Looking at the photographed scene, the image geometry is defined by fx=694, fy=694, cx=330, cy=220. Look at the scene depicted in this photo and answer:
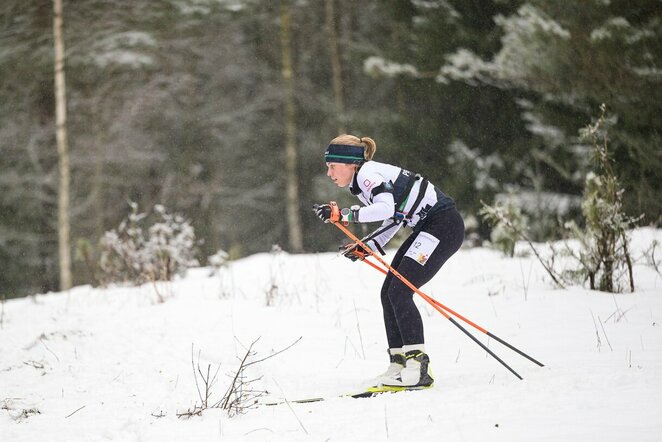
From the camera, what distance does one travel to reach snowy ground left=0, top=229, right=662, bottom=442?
3.72 meters

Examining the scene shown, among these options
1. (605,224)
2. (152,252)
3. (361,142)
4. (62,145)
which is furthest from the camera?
(62,145)

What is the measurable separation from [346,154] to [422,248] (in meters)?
0.81

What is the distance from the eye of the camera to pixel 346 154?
185 inches

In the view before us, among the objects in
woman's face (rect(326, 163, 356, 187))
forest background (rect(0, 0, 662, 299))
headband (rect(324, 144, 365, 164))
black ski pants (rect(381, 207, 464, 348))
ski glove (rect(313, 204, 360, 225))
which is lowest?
black ski pants (rect(381, 207, 464, 348))

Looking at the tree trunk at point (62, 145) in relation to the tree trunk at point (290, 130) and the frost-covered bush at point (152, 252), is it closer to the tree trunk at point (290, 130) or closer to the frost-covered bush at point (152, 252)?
the frost-covered bush at point (152, 252)

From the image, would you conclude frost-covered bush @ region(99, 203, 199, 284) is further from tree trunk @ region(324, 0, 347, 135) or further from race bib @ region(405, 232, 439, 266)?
tree trunk @ region(324, 0, 347, 135)

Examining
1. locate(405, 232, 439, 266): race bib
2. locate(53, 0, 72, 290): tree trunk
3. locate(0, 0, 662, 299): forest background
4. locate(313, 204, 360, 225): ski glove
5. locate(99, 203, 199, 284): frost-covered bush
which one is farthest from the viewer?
locate(53, 0, 72, 290): tree trunk

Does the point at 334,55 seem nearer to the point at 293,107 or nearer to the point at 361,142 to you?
the point at 293,107

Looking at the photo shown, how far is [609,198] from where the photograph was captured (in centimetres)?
630

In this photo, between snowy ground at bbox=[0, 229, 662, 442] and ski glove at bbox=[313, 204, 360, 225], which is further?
ski glove at bbox=[313, 204, 360, 225]

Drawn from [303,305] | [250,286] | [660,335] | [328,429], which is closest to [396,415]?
[328,429]

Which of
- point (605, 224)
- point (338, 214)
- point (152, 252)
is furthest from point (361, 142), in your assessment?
point (152, 252)

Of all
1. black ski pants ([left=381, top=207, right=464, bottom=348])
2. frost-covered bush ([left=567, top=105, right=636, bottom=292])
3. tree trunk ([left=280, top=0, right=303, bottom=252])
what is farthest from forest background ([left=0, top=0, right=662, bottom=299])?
black ski pants ([left=381, top=207, right=464, bottom=348])

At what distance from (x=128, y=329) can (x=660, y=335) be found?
15.1ft
